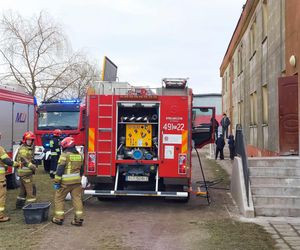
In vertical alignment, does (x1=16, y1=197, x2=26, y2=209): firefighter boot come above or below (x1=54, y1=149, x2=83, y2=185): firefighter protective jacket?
below

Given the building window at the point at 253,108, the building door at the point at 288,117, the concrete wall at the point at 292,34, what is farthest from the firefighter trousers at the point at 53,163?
the building window at the point at 253,108

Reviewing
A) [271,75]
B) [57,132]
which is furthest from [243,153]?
[57,132]

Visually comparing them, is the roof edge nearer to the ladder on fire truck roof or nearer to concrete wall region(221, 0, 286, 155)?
concrete wall region(221, 0, 286, 155)

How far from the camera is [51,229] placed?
309 inches

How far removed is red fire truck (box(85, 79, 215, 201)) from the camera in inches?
385

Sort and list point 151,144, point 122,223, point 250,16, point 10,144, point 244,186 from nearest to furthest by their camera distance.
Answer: point 122,223 → point 244,186 → point 151,144 → point 10,144 → point 250,16

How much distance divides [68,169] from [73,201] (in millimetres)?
600

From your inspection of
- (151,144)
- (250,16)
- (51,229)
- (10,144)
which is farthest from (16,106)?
(250,16)

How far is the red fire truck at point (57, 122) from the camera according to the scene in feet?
55.5

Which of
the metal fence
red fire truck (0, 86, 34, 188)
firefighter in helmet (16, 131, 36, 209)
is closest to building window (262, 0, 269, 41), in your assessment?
the metal fence

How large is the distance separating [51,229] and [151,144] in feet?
10.9

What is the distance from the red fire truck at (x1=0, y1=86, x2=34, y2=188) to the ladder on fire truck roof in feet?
13.0

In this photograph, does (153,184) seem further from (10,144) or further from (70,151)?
(10,144)

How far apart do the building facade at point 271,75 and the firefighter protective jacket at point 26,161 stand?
6.83m
